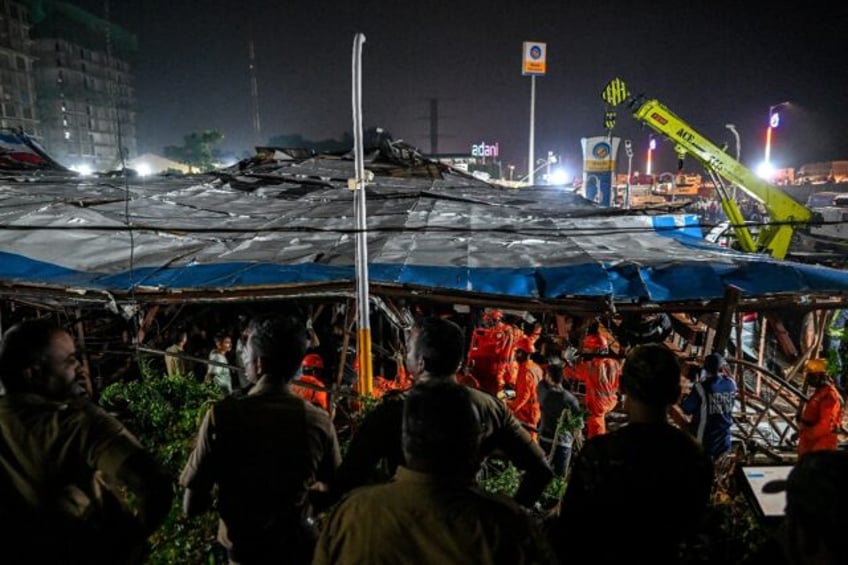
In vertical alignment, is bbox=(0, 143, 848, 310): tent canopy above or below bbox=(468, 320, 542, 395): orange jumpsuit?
above

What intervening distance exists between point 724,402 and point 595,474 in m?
4.76

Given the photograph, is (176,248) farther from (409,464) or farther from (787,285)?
(787,285)

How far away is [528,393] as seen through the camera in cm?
711

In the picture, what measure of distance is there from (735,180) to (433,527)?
14.1m

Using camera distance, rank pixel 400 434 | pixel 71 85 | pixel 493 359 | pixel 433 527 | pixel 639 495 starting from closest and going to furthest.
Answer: pixel 433 527 < pixel 639 495 < pixel 400 434 < pixel 493 359 < pixel 71 85

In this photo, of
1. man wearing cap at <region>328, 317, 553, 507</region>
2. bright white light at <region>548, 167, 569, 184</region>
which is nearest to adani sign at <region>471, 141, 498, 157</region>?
bright white light at <region>548, 167, 569, 184</region>

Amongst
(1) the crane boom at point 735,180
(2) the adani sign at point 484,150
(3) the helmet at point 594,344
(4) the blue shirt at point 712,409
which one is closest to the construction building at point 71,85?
(2) the adani sign at point 484,150

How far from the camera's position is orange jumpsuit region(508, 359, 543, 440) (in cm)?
704

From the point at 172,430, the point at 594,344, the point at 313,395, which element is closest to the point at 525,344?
the point at 594,344

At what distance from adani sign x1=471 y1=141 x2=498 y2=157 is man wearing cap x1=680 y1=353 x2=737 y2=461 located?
2148 inches

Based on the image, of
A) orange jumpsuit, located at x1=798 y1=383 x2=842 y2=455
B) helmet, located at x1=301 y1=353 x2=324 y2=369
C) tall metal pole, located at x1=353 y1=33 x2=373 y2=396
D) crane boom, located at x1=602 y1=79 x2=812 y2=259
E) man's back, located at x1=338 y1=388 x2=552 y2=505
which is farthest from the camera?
crane boom, located at x1=602 y1=79 x2=812 y2=259

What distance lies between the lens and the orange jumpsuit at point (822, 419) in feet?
20.0

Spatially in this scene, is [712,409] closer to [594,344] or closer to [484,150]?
[594,344]

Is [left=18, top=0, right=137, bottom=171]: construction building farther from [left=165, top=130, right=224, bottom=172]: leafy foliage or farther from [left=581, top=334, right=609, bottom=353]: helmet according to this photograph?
[left=581, top=334, right=609, bottom=353]: helmet
